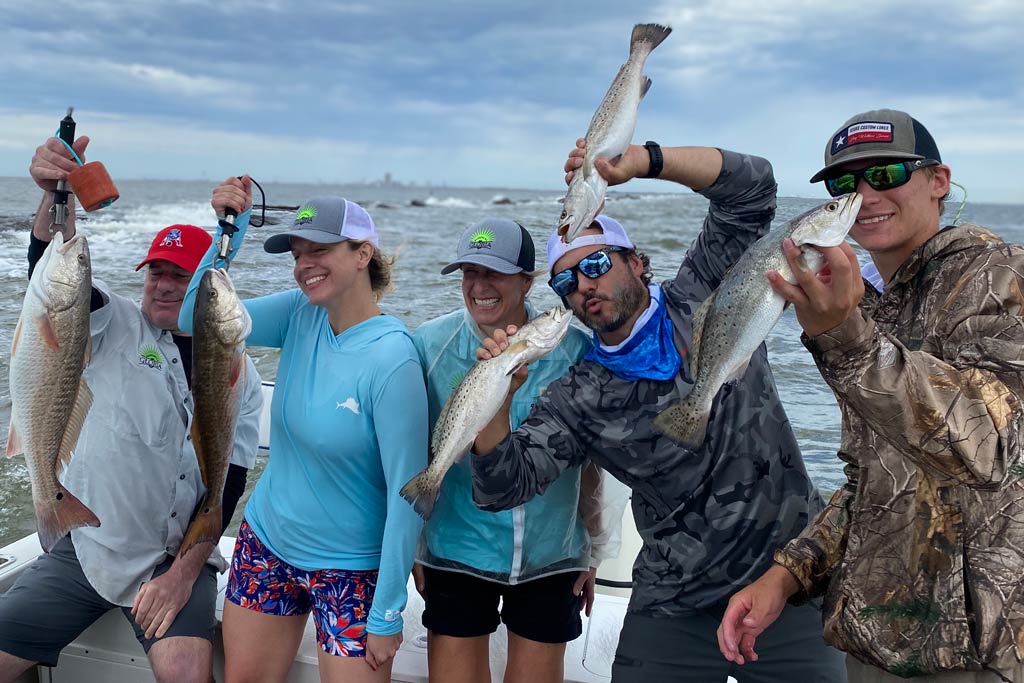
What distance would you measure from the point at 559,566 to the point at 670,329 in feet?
3.49

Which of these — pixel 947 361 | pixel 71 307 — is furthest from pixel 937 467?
pixel 71 307

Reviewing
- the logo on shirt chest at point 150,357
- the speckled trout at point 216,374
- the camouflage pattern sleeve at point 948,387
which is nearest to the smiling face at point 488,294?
the speckled trout at point 216,374

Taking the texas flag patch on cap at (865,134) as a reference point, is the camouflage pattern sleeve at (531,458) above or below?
below

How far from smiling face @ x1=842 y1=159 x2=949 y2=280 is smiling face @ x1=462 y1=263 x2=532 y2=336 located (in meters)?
1.37

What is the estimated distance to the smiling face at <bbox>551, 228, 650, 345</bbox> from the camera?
2.96m

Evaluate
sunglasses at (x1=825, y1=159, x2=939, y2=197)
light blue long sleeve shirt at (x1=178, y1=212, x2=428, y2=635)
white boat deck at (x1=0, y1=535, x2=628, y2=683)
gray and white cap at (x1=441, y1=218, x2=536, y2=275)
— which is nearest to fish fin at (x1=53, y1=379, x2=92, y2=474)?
light blue long sleeve shirt at (x1=178, y1=212, x2=428, y2=635)

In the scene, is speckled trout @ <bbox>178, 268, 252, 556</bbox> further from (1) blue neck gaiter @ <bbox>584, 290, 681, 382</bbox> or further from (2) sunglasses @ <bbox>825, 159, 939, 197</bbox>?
(2) sunglasses @ <bbox>825, 159, 939, 197</bbox>

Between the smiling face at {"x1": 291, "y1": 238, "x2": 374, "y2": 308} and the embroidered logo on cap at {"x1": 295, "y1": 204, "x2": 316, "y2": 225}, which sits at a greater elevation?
the embroidered logo on cap at {"x1": 295, "y1": 204, "x2": 316, "y2": 225}

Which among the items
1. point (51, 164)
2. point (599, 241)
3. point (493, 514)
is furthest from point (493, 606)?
point (51, 164)

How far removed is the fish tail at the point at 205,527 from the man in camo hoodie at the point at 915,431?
80.9 inches

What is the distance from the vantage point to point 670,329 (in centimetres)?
303

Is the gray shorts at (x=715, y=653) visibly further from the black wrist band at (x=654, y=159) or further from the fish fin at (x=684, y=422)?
the black wrist band at (x=654, y=159)

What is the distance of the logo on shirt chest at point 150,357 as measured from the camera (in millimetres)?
3613

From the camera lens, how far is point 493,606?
3359mm
